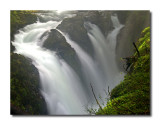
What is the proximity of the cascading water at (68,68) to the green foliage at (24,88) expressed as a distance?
0.12 m

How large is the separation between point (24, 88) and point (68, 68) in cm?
100

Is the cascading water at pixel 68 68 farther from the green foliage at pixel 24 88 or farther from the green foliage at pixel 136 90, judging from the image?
the green foliage at pixel 136 90

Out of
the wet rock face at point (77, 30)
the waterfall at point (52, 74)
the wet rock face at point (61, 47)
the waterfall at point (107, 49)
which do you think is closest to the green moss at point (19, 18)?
the waterfall at point (52, 74)

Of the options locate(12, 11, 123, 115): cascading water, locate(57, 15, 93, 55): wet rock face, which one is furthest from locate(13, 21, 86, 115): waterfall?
locate(57, 15, 93, 55): wet rock face

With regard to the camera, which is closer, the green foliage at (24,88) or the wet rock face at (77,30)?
the green foliage at (24,88)

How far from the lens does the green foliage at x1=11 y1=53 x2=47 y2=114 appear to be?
136 inches

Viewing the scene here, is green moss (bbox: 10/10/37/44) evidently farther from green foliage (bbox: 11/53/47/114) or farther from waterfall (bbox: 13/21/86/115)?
green foliage (bbox: 11/53/47/114)

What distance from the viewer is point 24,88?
3.49 metres

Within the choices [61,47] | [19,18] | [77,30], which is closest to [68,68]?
[61,47]

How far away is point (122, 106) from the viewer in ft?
11.4

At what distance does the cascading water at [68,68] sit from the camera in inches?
144
